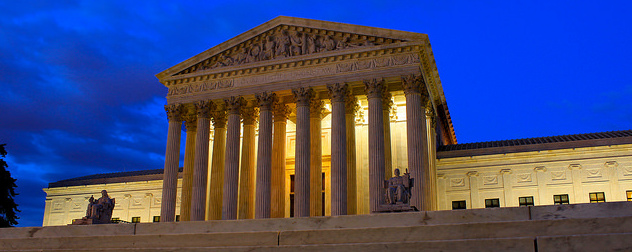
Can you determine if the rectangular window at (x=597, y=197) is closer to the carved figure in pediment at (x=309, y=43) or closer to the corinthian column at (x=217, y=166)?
the carved figure in pediment at (x=309, y=43)

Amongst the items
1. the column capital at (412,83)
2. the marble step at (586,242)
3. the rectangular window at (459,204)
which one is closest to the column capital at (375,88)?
the column capital at (412,83)

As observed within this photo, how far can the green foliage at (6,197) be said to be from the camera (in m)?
46.6

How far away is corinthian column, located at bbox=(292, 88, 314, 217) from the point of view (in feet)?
118

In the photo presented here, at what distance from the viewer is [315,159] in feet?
127

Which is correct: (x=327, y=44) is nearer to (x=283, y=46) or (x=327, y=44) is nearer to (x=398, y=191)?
(x=283, y=46)

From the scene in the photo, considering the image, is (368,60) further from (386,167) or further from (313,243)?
(313,243)

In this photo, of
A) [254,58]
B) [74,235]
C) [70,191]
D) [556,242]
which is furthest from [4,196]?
[556,242]

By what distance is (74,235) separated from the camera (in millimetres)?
22016

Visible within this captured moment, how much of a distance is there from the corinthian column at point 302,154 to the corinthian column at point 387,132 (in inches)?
194

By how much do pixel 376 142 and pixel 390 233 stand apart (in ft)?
62.0

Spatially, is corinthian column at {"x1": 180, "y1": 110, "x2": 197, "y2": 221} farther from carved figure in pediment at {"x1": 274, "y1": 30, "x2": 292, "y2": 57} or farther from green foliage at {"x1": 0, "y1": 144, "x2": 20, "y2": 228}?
green foliage at {"x1": 0, "y1": 144, "x2": 20, "y2": 228}

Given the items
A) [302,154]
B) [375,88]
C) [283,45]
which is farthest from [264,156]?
[375,88]

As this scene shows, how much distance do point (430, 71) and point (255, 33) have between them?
496 inches

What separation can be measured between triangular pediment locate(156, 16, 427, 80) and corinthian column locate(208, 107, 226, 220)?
3871 millimetres
